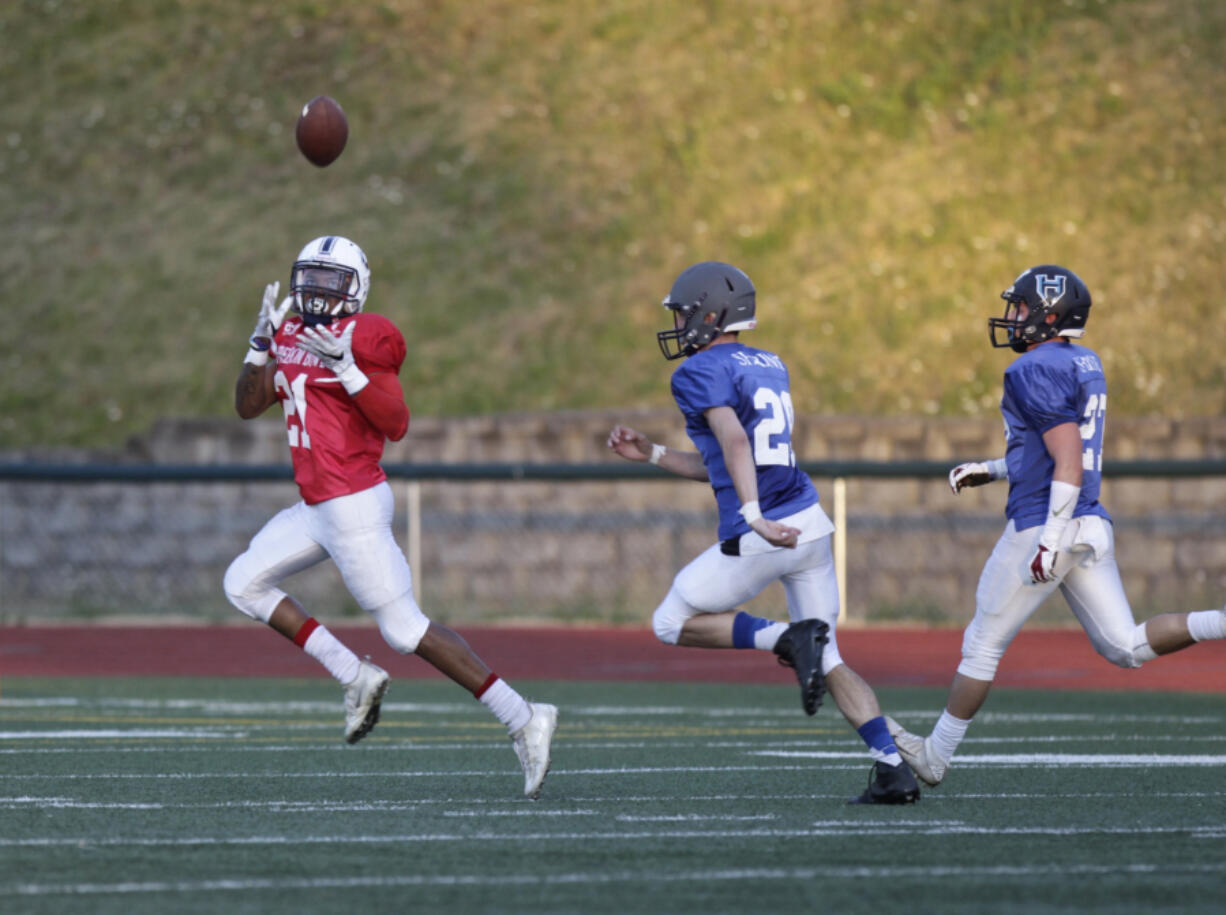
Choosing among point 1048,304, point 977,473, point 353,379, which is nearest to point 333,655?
point 353,379

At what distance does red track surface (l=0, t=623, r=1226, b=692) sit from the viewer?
14.2m

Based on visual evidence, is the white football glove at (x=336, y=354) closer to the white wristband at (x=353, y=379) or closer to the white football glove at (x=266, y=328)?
the white wristband at (x=353, y=379)

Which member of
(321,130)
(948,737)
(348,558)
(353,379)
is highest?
(321,130)

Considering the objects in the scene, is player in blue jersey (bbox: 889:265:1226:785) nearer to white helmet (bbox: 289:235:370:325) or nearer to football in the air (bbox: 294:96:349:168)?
white helmet (bbox: 289:235:370:325)

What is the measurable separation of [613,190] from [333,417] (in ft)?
61.5

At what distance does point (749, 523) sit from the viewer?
710 centimetres

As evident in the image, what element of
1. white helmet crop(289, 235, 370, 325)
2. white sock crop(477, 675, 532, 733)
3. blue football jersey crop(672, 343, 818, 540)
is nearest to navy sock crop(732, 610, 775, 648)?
blue football jersey crop(672, 343, 818, 540)

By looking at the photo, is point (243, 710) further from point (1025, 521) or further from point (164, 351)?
point (164, 351)

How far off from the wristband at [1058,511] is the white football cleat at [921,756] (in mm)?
843

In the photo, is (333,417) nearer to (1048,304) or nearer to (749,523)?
(749,523)

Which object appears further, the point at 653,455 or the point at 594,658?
the point at 594,658

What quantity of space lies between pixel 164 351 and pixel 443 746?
52.4ft

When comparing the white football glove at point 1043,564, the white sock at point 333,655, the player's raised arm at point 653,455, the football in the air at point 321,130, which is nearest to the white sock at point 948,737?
the white football glove at point 1043,564

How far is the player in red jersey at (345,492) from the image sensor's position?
7.53m
